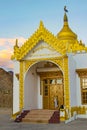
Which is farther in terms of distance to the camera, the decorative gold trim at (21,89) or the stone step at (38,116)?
the decorative gold trim at (21,89)

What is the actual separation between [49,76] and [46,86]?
2.42ft

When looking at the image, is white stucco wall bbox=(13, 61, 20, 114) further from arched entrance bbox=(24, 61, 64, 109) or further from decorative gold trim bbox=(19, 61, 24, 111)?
decorative gold trim bbox=(19, 61, 24, 111)

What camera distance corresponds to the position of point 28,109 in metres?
14.8

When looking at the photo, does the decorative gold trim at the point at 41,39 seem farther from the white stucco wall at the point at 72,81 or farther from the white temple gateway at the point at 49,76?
the white stucco wall at the point at 72,81

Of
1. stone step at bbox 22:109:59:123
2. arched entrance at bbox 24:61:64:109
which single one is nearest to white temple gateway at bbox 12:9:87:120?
arched entrance at bbox 24:61:64:109

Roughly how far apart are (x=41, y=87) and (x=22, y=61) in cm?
251

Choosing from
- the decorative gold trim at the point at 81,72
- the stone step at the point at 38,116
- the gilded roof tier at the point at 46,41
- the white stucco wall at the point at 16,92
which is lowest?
the stone step at the point at 38,116

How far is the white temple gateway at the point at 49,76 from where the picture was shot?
1363 cm

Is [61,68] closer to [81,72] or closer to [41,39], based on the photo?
[81,72]

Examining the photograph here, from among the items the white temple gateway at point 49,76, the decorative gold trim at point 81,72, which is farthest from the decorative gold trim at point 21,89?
the decorative gold trim at point 81,72

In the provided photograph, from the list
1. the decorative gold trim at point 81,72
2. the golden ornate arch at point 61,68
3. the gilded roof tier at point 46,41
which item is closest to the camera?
the golden ornate arch at point 61,68

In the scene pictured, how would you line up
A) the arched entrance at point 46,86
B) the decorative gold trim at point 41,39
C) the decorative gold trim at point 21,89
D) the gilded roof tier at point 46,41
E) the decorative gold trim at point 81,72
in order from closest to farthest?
1. the gilded roof tier at point 46,41
2. the decorative gold trim at point 41,39
3. the decorative gold trim at point 21,89
4. the decorative gold trim at point 81,72
5. the arched entrance at point 46,86

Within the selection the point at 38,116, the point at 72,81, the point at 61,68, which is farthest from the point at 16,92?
the point at 72,81

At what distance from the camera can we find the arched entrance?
51.4 feet
